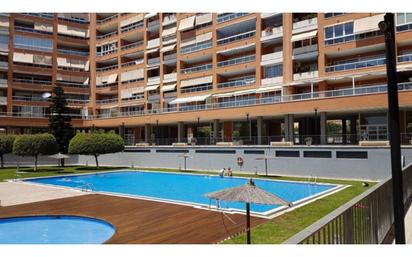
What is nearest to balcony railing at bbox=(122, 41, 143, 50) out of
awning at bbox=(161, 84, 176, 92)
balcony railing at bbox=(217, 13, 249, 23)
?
awning at bbox=(161, 84, 176, 92)

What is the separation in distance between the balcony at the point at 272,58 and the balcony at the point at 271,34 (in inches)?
69.9

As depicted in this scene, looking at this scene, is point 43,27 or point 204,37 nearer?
point 204,37

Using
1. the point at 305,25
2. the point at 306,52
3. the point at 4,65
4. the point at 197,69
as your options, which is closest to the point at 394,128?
the point at 306,52

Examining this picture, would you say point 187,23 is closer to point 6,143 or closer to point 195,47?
point 195,47

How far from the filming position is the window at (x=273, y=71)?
39.5 meters

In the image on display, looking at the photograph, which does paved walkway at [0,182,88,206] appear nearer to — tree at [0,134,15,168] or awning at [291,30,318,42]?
tree at [0,134,15,168]

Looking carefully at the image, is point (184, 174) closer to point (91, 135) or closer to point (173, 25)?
point (91, 135)

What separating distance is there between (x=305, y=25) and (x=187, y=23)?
18029 millimetres

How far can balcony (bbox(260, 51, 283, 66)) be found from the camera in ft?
129

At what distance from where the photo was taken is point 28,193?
21469 millimetres

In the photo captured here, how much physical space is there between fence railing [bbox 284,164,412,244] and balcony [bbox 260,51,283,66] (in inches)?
1254
